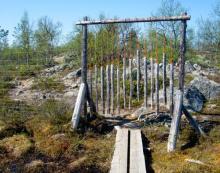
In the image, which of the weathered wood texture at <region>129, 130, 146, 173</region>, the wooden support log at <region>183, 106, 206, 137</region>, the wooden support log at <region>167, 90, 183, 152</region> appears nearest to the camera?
the weathered wood texture at <region>129, 130, 146, 173</region>

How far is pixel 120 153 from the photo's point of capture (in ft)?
27.8

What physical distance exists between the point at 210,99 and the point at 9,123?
6.51 meters

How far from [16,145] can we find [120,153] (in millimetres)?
2824

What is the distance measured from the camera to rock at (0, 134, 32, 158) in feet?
31.3

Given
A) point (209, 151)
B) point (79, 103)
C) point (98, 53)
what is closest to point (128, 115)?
point (79, 103)

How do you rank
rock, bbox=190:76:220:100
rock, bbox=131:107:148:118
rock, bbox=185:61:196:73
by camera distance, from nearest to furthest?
rock, bbox=131:107:148:118, rock, bbox=190:76:220:100, rock, bbox=185:61:196:73

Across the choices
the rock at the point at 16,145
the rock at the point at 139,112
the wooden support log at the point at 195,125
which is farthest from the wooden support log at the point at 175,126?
the rock at the point at 16,145

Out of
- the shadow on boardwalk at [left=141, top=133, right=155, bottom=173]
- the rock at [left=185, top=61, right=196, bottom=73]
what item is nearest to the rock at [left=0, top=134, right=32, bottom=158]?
the shadow on boardwalk at [left=141, top=133, right=155, bottom=173]

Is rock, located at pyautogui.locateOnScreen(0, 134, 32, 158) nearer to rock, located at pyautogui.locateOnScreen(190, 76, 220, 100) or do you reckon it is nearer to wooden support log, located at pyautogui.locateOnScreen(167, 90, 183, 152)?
wooden support log, located at pyautogui.locateOnScreen(167, 90, 183, 152)

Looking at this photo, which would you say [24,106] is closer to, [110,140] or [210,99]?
[110,140]

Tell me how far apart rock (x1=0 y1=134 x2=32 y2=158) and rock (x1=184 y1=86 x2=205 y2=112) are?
5120 millimetres

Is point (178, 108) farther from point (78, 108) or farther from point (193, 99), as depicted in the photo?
point (193, 99)

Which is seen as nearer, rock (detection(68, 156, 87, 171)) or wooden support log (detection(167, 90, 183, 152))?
rock (detection(68, 156, 87, 171))

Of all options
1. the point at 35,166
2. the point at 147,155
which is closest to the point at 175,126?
the point at 147,155
